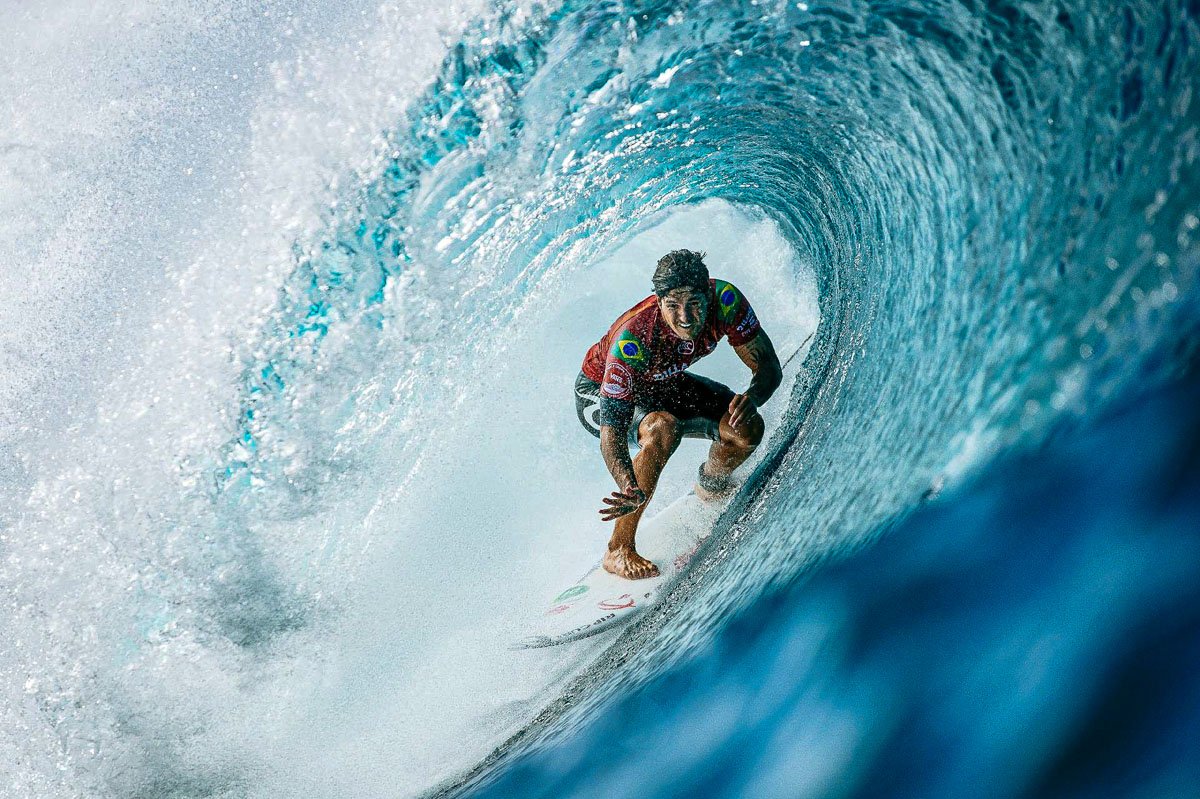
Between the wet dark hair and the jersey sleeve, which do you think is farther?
the jersey sleeve

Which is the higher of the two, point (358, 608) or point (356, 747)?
point (358, 608)

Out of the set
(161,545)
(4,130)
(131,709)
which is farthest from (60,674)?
(4,130)

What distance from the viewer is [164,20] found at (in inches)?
150

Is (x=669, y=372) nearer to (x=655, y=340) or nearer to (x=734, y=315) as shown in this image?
(x=655, y=340)

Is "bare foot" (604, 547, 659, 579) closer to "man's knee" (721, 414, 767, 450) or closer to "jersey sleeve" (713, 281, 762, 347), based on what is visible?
"man's knee" (721, 414, 767, 450)

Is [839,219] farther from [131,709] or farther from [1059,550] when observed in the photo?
[131,709]

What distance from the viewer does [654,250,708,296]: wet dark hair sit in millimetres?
2969

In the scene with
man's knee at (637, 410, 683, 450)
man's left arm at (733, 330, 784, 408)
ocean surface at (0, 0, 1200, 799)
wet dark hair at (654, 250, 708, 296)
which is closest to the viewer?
ocean surface at (0, 0, 1200, 799)

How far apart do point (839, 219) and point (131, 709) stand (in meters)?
4.39

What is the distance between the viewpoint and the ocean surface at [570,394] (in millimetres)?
1977

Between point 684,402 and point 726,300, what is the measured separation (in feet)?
1.77

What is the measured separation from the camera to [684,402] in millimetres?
3498

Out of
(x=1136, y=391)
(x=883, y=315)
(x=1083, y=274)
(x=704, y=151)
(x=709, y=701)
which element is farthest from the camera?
(x=704, y=151)

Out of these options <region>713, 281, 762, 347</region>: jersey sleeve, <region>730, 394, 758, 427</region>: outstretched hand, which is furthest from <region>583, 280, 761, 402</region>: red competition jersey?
<region>730, 394, 758, 427</region>: outstretched hand
